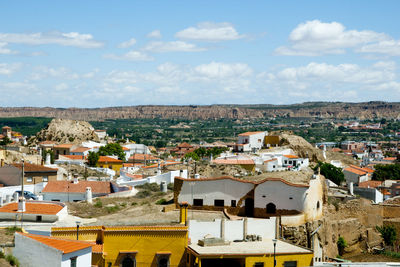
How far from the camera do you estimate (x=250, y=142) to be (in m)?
86.5

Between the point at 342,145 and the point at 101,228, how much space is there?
139 meters

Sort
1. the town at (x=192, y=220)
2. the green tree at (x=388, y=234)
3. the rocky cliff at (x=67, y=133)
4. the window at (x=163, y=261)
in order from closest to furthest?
the town at (x=192, y=220) < the window at (x=163, y=261) < the green tree at (x=388, y=234) < the rocky cliff at (x=67, y=133)

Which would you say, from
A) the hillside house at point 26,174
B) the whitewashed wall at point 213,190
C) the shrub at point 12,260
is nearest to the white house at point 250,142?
the hillside house at point 26,174

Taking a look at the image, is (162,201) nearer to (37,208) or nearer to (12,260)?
(37,208)

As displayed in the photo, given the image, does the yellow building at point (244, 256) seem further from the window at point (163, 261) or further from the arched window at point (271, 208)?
the arched window at point (271, 208)

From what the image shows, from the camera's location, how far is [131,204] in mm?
39656

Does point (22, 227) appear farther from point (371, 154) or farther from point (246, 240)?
point (371, 154)

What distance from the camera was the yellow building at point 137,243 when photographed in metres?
27.3

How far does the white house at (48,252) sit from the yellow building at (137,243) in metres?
3.30

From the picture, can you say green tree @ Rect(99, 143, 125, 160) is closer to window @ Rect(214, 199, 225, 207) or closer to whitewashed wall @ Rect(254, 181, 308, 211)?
window @ Rect(214, 199, 225, 207)

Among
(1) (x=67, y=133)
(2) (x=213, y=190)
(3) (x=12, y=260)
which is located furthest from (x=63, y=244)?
(1) (x=67, y=133)

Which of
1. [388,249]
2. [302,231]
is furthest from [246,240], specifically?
[388,249]

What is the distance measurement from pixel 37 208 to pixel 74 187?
12.3 meters

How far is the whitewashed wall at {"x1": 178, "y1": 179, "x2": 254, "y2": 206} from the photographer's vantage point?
121ft
